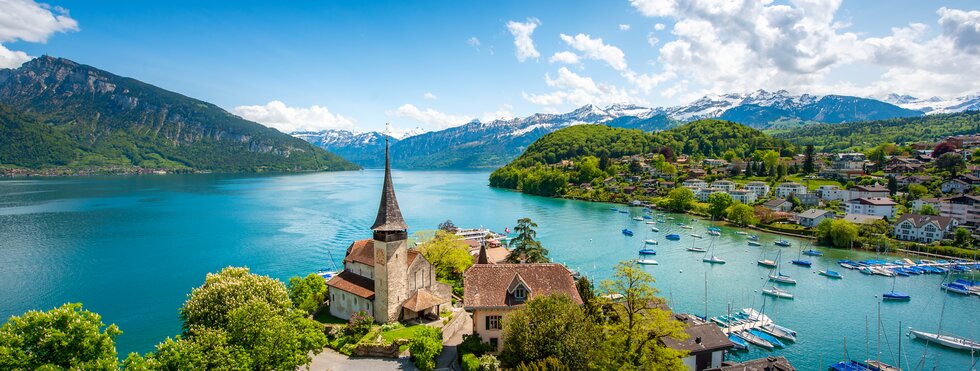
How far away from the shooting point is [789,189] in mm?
Answer: 113812

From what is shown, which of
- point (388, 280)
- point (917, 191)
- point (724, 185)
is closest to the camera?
point (388, 280)

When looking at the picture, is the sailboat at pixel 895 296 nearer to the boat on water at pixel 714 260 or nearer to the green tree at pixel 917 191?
the boat on water at pixel 714 260

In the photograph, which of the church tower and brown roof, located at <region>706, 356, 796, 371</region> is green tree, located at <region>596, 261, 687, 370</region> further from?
the church tower

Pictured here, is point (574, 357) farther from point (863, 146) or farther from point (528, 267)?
point (863, 146)

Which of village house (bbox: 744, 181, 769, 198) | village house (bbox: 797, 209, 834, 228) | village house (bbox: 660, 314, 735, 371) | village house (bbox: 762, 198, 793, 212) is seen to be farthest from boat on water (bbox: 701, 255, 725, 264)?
village house (bbox: 744, 181, 769, 198)

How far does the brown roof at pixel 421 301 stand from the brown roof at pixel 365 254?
2.33 m

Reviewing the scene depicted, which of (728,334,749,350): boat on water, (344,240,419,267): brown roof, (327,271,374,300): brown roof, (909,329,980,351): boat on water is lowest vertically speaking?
(728,334,749,350): boat on water

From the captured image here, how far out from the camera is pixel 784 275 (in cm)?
5831

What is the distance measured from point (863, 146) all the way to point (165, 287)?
795 feet

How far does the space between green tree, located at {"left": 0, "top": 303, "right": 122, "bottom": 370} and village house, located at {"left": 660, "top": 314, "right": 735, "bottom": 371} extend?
28.3m

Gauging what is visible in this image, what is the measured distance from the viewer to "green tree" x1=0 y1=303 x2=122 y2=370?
679 inches

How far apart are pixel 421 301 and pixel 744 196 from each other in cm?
10132

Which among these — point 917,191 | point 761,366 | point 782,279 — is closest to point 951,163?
point 917,191

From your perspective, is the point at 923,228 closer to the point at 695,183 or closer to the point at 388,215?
the point at 695,183
